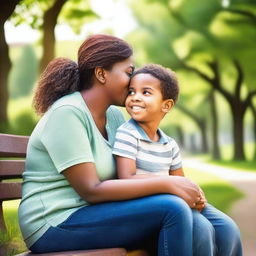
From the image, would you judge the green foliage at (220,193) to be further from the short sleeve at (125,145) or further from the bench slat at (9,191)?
the short sleeve at (125,145)

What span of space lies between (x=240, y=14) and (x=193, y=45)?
2.46m

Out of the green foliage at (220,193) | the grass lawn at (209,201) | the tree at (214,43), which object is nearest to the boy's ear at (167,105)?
the grass lawn at (209,201)

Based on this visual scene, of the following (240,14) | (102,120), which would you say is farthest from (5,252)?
(240,14)

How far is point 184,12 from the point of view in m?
26.2

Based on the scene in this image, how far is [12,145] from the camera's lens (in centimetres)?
362

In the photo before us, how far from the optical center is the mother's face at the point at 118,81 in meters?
3.25

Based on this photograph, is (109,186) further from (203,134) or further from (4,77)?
(203,134)

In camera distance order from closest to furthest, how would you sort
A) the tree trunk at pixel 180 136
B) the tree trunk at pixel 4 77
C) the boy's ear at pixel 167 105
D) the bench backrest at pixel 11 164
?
the boy's ear at pixel 167 105, the bench backrest at pixel 11 164, the tree trunk at pixel 4 77, the tree trunk at pixel 180 136

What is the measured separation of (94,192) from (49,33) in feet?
40.7

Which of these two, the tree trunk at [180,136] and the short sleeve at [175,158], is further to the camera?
the tree trunk at [180,136]

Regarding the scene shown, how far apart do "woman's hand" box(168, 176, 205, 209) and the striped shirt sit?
274 mm

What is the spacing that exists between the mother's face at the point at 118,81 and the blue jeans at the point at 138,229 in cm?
56

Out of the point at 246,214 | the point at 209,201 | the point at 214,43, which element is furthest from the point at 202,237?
the point at 214,43

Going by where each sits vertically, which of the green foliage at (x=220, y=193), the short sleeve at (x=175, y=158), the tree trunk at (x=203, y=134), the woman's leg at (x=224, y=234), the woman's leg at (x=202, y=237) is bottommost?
the tree trunk at (x=203, y=134)
